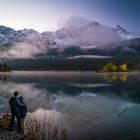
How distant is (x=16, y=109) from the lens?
28.0 metres

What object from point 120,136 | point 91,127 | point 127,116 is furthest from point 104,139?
point 127,116

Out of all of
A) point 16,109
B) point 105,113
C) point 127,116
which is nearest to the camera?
point 16,109

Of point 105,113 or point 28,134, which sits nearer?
point 28,134

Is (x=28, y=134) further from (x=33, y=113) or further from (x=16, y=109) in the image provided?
(x=33, y=113)

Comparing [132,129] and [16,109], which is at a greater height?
[16,109]

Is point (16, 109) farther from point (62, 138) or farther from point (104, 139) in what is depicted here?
point (104, 139)

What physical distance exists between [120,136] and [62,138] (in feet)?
18.6

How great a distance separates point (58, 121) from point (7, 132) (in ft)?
32.4

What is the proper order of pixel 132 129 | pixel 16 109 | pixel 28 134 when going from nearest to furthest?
pixel 28 134
pixel 16 109
pixel 132 129

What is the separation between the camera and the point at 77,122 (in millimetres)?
36438

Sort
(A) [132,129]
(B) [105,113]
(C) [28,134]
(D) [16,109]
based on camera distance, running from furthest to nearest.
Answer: (B) [105,113] < (A) [132,129] < (D) [16,109] < (C) [28,134]

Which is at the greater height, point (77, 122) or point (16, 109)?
point (16, 109)

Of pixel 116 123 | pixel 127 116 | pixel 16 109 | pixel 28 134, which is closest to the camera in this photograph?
pixel 28 134

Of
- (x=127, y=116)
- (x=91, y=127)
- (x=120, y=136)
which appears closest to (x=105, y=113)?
(x=127, y=116)
